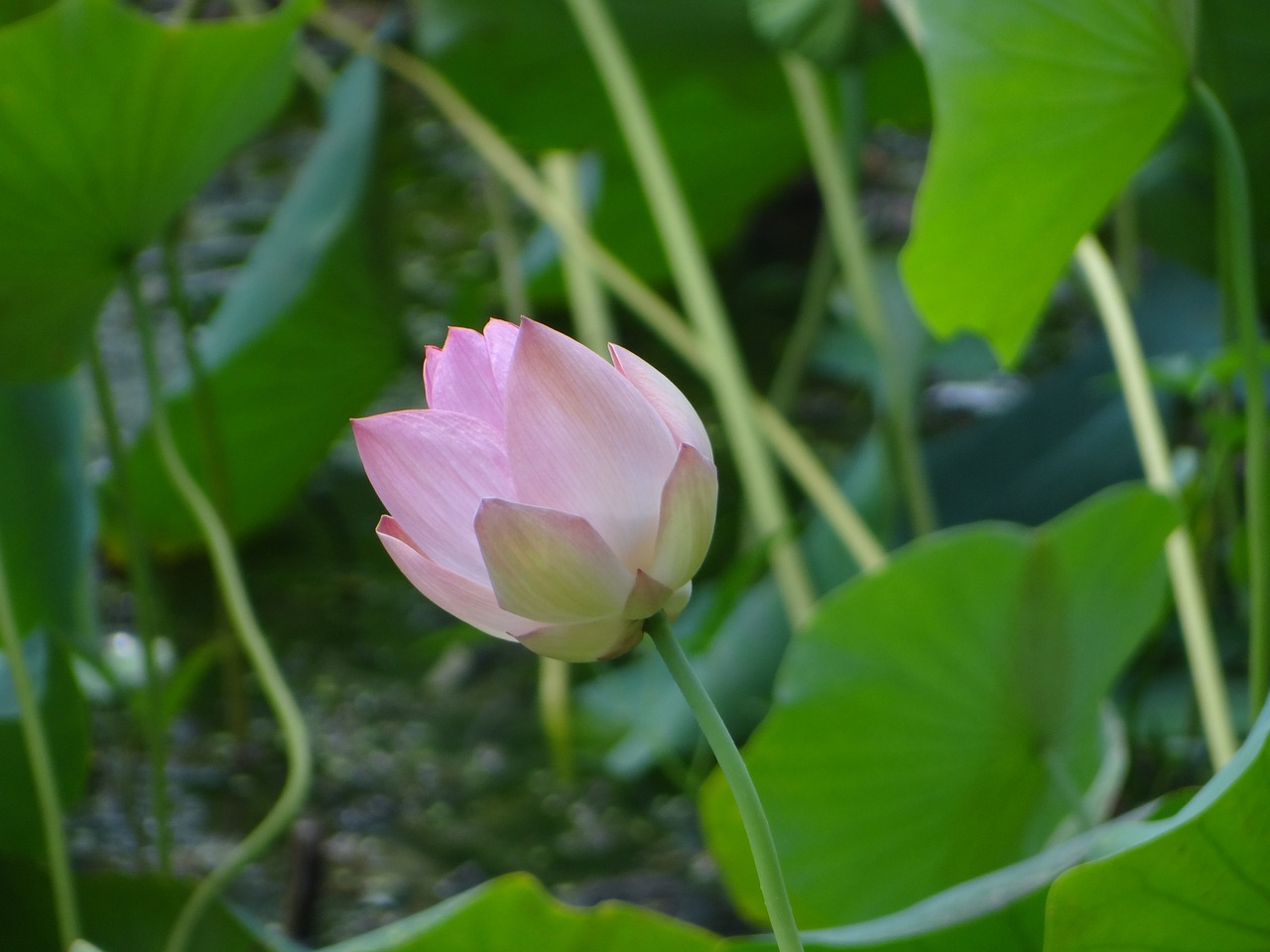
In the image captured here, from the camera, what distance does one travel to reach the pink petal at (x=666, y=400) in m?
0.20

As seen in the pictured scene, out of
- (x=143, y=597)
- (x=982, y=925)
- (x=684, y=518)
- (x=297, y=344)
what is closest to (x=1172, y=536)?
(x=982, y=925)

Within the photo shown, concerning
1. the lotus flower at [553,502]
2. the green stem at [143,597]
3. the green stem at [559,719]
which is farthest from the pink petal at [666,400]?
the green stem at [559,719]

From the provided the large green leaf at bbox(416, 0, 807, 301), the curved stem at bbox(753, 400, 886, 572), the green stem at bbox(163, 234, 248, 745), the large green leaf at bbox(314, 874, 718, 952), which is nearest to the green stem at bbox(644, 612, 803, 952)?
the large green leaf at bbox(314, 874, 718, 952)

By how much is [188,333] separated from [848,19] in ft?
1.30

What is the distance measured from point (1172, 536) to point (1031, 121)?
18 cm

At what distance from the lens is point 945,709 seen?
1.53 ft

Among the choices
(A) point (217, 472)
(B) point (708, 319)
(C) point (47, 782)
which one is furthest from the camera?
(A) point (217, 472)

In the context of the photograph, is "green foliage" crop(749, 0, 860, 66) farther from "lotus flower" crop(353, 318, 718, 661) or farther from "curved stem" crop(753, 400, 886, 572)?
"lotus flower" crop(353, 318, 718, 661)

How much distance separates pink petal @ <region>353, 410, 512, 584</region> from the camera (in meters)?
0.18

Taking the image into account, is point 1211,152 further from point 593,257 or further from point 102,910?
point 102,910

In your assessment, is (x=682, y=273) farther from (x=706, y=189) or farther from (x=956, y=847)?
(x=706, y=189)

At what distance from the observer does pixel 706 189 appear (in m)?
1.10

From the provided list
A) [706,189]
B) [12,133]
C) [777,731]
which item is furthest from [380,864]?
[706,189]

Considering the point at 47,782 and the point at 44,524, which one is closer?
the point at 47,782
